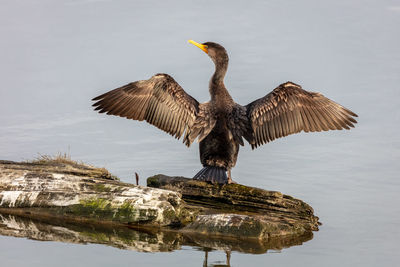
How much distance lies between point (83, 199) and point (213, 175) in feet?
5.83

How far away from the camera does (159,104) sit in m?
10.1

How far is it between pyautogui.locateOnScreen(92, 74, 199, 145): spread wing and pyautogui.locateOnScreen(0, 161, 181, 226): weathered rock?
1489 millimetres

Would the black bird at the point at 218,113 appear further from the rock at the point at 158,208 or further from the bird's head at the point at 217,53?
the rock at the point at 158,208

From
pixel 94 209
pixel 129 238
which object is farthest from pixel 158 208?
pixel 94 209

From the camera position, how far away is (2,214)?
8586 mm

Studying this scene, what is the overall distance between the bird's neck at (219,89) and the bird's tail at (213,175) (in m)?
0.99

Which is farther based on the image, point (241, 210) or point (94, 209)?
point (241, 210)

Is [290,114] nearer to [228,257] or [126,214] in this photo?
[126,214]

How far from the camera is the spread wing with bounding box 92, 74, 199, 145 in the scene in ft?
32.9

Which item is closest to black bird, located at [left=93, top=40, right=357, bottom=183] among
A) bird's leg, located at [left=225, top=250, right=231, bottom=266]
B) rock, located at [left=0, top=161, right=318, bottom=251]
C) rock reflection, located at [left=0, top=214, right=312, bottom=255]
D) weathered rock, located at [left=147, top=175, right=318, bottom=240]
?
weathered rock, located at [left=147, top=175, right=318, bottom=240]

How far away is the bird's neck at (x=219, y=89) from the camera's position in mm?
9859

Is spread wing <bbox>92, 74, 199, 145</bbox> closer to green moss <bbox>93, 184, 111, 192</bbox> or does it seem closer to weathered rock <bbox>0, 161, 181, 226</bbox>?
weathered rock <bbox>0, 161, 181, 226</bbox>

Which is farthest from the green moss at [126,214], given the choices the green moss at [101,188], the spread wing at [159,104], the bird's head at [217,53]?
the bird's head at [217,53]

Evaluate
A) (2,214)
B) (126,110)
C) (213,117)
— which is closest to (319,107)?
(213,117)
